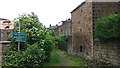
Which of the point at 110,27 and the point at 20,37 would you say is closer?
the point at 20,37

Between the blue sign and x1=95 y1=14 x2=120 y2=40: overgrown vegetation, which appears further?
x1=95 y1=14 x2=120 y2=40: overgrown vegetation

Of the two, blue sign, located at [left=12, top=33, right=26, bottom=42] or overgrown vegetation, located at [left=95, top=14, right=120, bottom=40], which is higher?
overgrown vegetation, located at [left=95, top=14, right=120, bottom=40]

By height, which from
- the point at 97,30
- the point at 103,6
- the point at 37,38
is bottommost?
the point at 37,38

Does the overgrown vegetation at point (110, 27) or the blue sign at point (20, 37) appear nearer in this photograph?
the blue sign at point (20, 37)

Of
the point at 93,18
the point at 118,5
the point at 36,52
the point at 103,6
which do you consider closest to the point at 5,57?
the point at 36,52

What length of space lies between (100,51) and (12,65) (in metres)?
7.52

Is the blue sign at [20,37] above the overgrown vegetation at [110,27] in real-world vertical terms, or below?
below

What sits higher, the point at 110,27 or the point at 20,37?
the point at 110,27

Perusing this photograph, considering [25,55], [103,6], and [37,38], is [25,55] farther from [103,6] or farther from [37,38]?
[103,6]

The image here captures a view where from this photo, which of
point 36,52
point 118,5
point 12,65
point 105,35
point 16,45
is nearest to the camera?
point 12,65

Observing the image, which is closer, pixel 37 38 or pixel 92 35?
pixel 37 38

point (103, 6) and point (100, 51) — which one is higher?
point (103, 6)

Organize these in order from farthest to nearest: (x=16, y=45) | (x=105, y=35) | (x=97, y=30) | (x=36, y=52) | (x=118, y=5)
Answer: (x=118, y=5)
(x=97, y=30)
(x=105, y=35)
(x=16, y=45)
(x=36, y=52)

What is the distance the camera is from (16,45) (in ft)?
22.8
